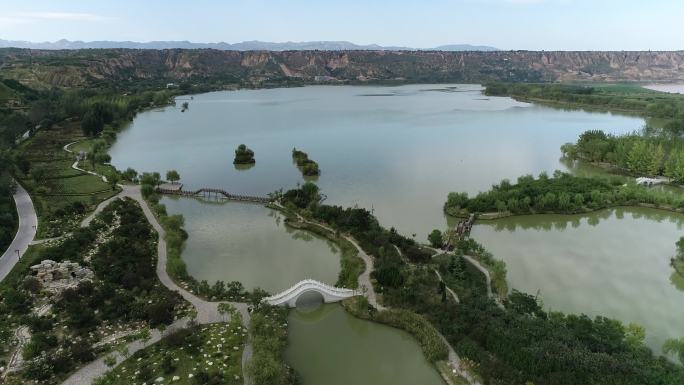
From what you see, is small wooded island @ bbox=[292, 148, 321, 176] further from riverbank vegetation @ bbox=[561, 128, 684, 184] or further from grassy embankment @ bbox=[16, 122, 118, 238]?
riverbank vegetation @ bbox=[561, 128, 684, 184]

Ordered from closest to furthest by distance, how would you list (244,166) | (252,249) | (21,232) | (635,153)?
(21,232) → (252,249) → (635,153) → (244,166)

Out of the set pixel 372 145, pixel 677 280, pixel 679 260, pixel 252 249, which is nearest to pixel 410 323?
pixel 252 249

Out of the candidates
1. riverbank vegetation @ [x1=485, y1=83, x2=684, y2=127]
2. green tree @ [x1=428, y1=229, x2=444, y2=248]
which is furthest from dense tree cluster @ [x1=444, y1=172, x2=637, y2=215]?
riverbank vegetation @ [x1=485, y1=83, x2=684, y2=127]

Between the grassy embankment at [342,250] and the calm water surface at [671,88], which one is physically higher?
the calm water surface at [671,88]

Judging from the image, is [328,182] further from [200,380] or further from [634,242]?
[200,380]

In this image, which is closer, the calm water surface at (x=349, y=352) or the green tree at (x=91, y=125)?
the calm water surface at (x=349, y=352)

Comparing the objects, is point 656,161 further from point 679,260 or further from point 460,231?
point 460,231

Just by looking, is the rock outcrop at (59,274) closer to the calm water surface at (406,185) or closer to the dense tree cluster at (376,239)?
the calm water surface at (406,185)

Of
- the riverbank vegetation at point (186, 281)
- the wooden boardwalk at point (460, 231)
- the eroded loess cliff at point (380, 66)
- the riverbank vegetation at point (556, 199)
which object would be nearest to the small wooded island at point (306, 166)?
the riverbank vegetation at point (556, 199)
